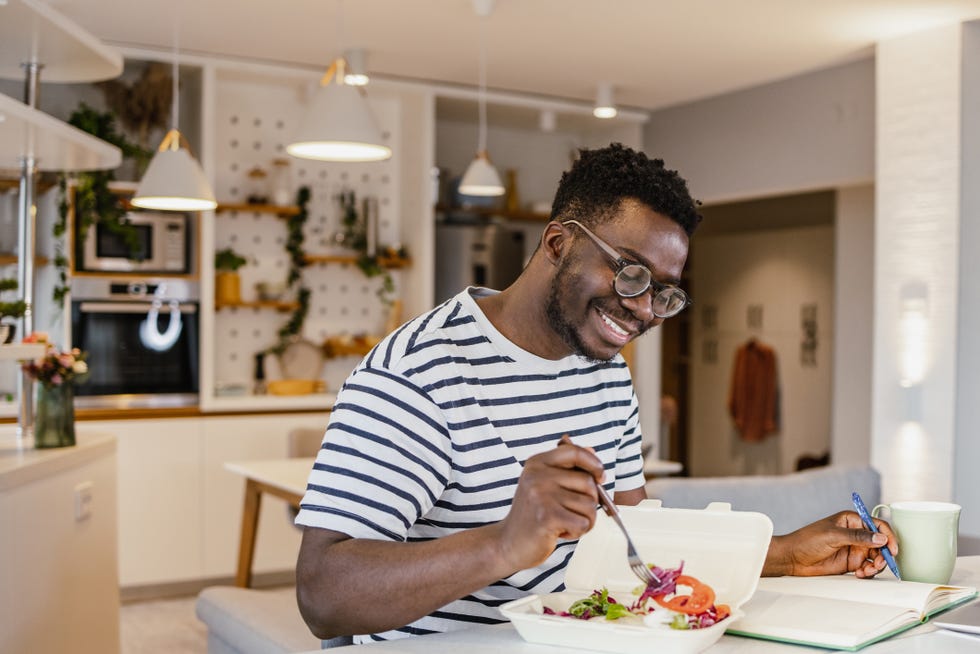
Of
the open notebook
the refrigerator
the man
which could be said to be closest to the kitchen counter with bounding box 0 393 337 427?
the refrigerator

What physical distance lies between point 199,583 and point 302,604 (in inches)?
166

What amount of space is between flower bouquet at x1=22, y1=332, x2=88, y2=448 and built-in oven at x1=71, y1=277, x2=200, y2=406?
2.03 meters

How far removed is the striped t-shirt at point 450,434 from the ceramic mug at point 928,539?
17.2 inches

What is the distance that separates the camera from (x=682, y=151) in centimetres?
656

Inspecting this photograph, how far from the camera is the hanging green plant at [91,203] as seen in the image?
16.5ft

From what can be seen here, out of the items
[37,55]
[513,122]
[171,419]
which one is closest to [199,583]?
[171,419]

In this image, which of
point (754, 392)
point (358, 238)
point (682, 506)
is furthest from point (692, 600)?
point (754, 392)

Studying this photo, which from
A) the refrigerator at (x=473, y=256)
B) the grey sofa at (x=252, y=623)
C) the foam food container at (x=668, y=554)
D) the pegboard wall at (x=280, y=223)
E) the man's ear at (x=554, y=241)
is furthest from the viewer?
the refrigerator at (x=473, y=256)

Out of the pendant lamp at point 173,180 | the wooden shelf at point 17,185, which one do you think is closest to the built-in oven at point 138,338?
the wooden shelf at point 17,185

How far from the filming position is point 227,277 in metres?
5.54

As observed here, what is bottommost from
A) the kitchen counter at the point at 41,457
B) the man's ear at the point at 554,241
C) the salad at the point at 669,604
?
the kitchen counter at the point at 41,457

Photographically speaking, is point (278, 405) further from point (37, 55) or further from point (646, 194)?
point (646, 194)

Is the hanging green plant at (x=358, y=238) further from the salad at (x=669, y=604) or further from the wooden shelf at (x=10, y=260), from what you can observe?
the salad at (x=669, y=604)

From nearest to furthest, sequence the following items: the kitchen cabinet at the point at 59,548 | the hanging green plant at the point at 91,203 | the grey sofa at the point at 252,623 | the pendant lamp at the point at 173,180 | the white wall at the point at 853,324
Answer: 1. the grey sofa at the point at 252,623
2. the kitchen cabinet at the point at 59,548
3. the pendant lamp at the point at 173,180
4. the hanging green plant at the point at 91,203
5. the white wall at the point at 853,324
